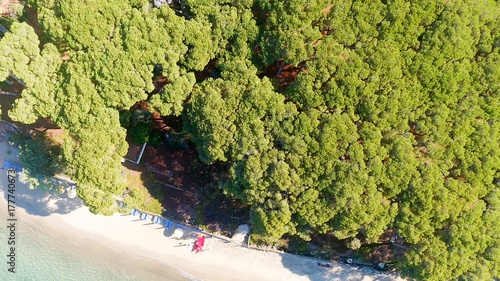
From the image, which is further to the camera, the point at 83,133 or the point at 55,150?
the point at 55,150

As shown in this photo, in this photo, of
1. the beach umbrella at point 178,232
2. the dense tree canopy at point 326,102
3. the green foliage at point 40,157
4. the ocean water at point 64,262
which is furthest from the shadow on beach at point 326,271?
the green foliage at point 40,157

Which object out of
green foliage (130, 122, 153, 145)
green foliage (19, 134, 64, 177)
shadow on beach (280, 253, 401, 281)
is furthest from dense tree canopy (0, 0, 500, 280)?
shadow on beach (280, 253, 401, 281)

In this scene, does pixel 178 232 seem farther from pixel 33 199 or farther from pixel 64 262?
pixel 33 199

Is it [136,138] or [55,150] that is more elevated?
[136,138]

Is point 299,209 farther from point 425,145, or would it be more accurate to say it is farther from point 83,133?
point 83,133

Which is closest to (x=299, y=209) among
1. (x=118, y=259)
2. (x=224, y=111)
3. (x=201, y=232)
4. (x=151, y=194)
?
(x=224, y=111)

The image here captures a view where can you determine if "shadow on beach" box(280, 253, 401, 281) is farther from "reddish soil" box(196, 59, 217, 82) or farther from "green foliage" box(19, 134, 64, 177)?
"green foliage" box(19, 134, 64, 177)
